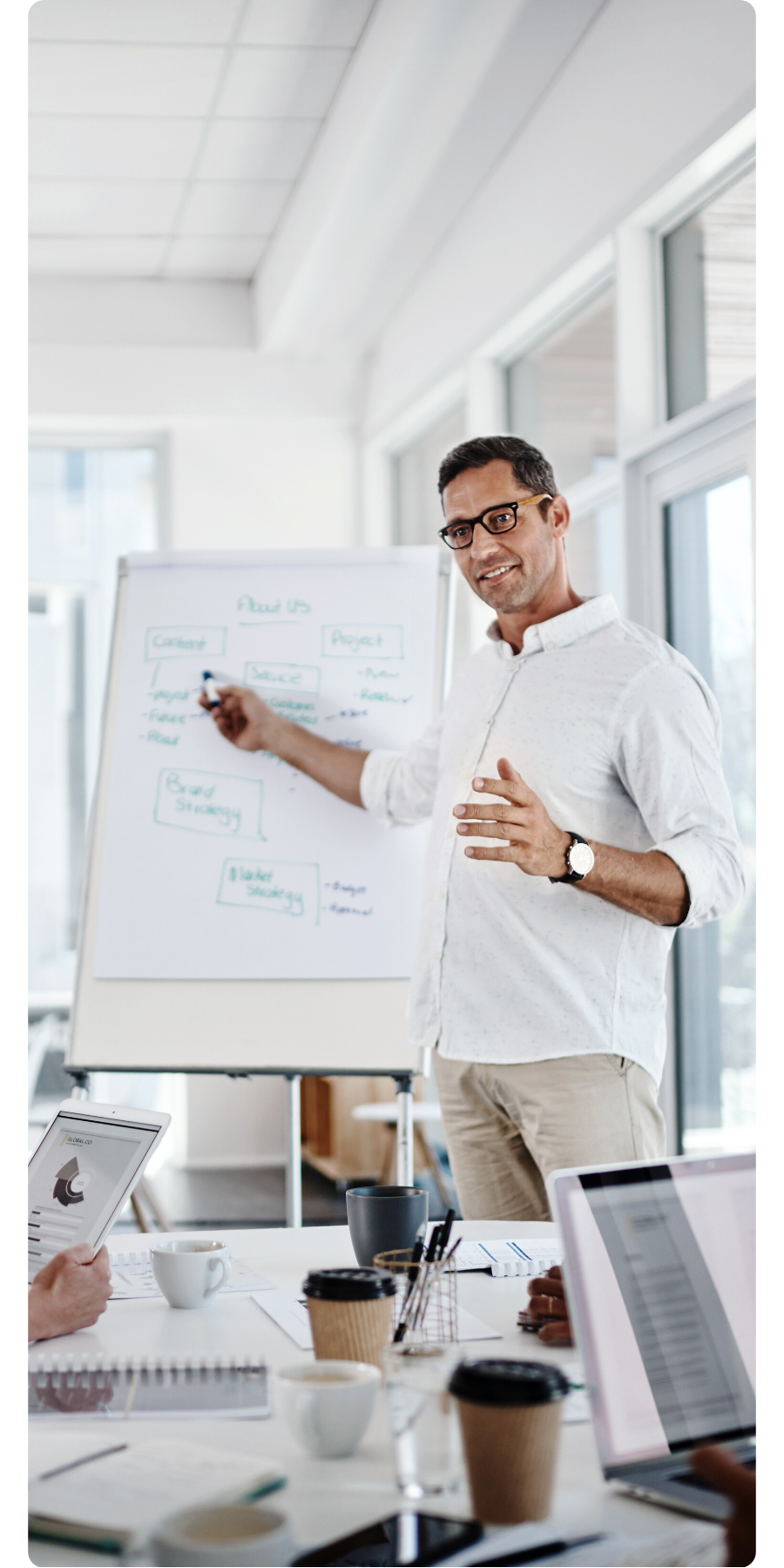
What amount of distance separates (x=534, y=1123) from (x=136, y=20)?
295 cm

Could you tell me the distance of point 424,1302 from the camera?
1089 mm

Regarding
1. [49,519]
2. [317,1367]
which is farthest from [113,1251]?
[49,519]

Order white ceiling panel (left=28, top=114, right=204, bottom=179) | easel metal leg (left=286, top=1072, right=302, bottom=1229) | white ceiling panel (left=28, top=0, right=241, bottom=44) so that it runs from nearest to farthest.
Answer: easel metal leg (left=286, top=1072, right=302, bottom=1229) < white ceiling panel (left=28, top=0, right=241, bottom=44) < white ceiling panel (left=28, top=114, right=204, bottom=179)

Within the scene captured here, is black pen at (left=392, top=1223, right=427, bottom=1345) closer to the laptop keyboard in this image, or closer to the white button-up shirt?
the laptop keyboard

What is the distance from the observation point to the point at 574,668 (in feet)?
6.61

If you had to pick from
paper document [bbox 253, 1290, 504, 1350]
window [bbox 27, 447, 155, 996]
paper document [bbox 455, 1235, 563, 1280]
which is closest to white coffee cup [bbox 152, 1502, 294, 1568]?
paper document [bbox 253, 1290, 504, 1350]

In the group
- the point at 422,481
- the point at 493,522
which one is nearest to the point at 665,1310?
the point at 493,522

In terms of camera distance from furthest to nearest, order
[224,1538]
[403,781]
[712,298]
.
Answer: [712,298]
[403,781]
[224,1538]

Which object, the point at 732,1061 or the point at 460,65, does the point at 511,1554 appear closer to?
the point at 732,1061

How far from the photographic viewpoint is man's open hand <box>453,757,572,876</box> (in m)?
1.76

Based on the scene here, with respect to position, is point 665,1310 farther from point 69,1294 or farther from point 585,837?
point 585,837

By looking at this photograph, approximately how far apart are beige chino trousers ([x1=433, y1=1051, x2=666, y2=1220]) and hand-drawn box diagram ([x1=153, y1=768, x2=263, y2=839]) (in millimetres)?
711

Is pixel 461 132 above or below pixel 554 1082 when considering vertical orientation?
above
